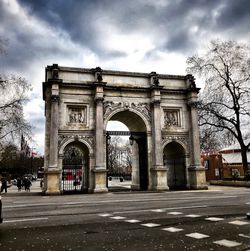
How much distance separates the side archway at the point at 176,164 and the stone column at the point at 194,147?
98 cm

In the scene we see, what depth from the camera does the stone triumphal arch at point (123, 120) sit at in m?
25.2

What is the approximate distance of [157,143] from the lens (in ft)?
88.8

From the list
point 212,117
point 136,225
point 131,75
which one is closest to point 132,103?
point 131,75

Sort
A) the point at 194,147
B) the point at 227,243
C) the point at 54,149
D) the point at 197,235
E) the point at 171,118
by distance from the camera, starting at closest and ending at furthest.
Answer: the point at 227,243 → the point at 197,235 → the point at 54,149 → the point at 194,147 → the point at 171,118

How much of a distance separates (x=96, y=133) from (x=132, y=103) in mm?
4662

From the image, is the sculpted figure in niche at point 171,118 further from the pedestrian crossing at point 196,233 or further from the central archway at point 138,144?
the pedestrian crossing at point 196,233

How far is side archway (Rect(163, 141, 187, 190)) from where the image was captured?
29.2m

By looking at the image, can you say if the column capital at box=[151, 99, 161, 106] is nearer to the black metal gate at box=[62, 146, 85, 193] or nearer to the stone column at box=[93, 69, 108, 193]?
the stone column at box=[93, 69, 108, 193]

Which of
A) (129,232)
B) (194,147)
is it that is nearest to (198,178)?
(194,147)

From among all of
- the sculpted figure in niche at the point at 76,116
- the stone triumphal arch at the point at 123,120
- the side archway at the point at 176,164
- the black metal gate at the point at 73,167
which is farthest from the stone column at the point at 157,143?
the black metal gate at the point at 73,167

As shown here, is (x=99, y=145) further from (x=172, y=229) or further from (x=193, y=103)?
(x=172, y=229)

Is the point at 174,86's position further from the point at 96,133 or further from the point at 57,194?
the point at 57,194

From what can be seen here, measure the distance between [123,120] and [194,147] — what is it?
25.4 ft

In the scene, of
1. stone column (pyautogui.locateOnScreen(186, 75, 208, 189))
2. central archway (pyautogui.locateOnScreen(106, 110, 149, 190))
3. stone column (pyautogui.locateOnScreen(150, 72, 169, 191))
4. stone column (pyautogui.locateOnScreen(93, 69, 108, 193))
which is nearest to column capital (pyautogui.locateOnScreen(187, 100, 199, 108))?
stone column (pyautogui.locateOnScreen(186, 75, 208, 189))
